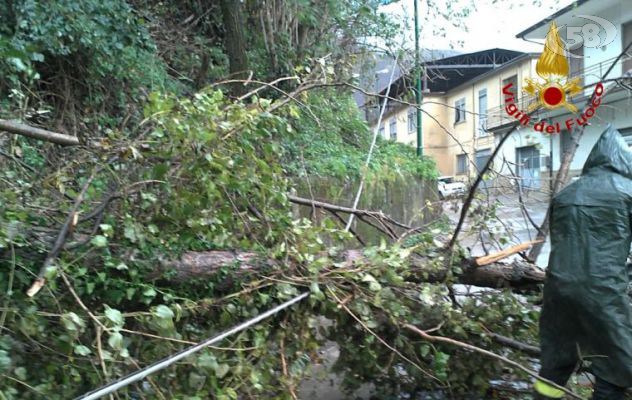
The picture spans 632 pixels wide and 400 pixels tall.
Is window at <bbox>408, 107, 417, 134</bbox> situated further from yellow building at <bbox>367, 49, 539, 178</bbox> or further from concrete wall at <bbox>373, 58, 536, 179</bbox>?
concrete wall at <bbox>373, 58, 536, 179</bbox>

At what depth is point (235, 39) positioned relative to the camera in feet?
23.3

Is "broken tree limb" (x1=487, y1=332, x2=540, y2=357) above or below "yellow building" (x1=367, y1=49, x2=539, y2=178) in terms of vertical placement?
below

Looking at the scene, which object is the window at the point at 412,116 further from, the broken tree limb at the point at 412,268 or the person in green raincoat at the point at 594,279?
the person in green raincoat at the point at 594,279

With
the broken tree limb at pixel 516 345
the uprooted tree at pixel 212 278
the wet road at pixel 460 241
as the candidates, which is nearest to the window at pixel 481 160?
the wet road at pixel 460 241

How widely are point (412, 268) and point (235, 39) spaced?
198 inches

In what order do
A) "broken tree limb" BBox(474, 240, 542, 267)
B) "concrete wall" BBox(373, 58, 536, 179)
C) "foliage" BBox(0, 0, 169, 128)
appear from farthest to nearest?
"concrete wall" BBox(373, 58, 536, 179)
"foliage" BBox(0, 0, 169, 128)
"broken tree limb" BBox(474, 240, 542, 267)

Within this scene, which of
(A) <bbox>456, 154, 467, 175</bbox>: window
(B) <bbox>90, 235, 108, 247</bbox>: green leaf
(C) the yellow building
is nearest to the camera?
(B) <bbox>90, 235, 108, 247</bbox>: green leaf

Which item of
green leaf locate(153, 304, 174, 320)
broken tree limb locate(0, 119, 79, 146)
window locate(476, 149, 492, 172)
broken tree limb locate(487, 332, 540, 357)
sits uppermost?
broken tree limb locate(0, 119, 79, 146)

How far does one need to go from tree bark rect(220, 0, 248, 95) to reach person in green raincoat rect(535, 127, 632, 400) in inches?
203

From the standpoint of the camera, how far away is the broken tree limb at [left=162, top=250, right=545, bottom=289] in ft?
8.98

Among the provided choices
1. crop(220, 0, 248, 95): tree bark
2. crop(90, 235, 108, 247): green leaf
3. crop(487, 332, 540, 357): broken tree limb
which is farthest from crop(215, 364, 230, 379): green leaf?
crop(220, 0, 248, 95): tree bark

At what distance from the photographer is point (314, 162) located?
24.2ft

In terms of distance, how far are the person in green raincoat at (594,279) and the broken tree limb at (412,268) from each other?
0.58 m

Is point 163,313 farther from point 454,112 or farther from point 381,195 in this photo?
point 454,112
